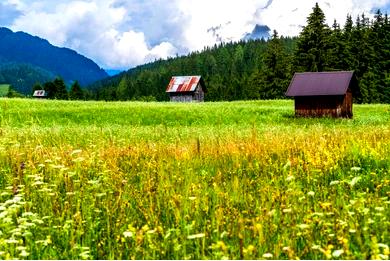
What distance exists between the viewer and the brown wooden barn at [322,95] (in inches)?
1823

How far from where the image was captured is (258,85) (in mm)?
84875

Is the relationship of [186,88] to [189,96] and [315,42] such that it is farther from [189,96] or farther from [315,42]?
[315,42]

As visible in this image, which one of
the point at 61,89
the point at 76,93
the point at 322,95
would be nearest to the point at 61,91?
the point at 61,89

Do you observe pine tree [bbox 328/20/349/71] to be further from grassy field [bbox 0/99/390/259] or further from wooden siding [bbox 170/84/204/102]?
grassy field [bbox 0/99/390/259]

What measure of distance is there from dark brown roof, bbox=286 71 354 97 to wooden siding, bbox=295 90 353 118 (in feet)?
2.53

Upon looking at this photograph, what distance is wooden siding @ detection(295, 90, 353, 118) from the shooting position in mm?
46469

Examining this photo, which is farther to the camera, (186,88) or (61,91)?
(61,91)

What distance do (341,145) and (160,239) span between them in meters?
5.54

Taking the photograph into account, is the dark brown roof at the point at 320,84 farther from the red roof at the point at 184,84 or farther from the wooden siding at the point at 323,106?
the red roof at the point at 184,84

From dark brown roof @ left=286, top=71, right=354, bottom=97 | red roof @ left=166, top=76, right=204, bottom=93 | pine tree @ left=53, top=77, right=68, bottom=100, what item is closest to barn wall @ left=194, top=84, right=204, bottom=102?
red roof @ left=166, top=76, right=204, bottom=93

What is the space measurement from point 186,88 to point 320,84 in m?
52.4

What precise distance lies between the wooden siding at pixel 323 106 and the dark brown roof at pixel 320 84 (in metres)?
0.77

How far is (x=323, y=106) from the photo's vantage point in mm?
47094

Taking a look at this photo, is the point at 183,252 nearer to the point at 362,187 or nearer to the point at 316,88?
the point at 362,187
